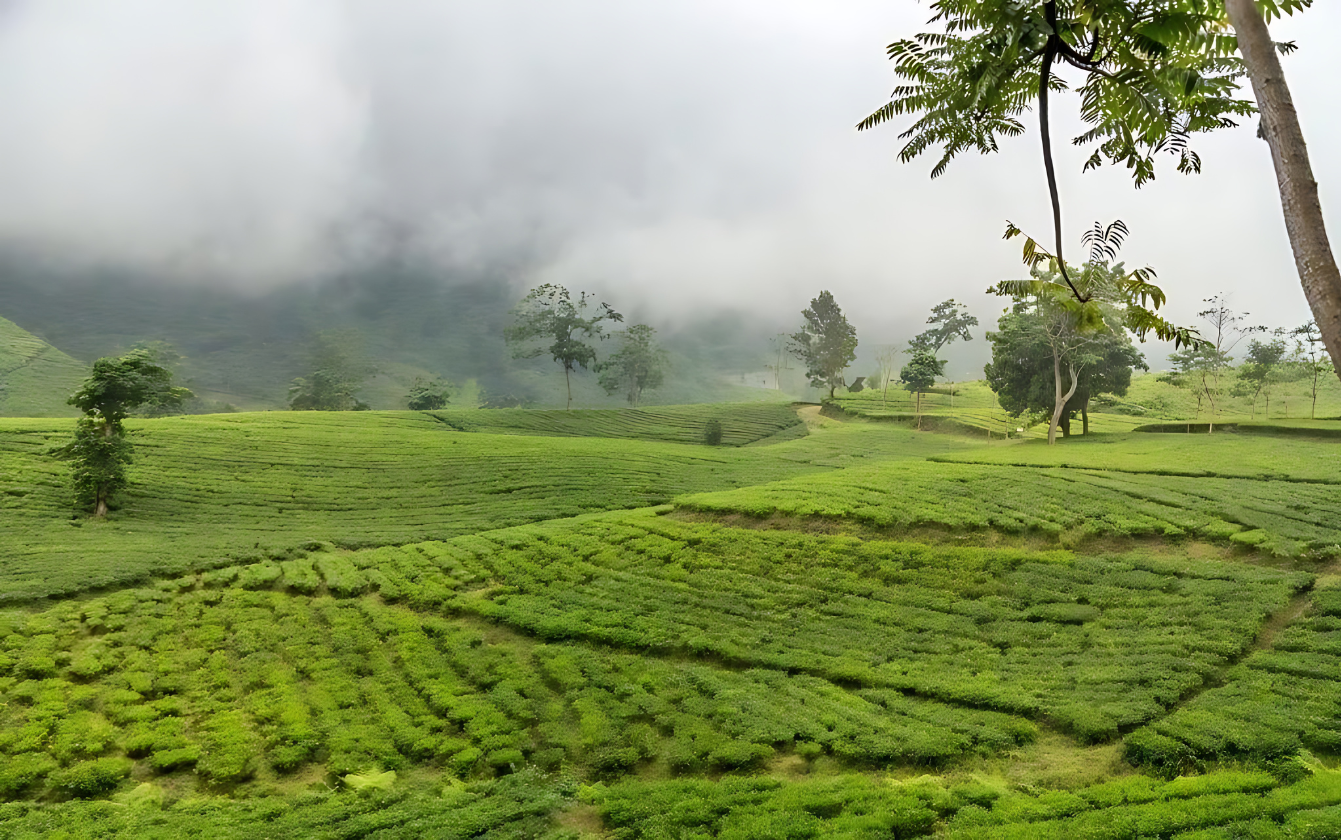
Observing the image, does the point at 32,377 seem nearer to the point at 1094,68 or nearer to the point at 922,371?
the point at 922,371

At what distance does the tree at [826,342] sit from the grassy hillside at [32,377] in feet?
402

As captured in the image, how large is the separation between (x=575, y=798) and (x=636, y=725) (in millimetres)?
2441

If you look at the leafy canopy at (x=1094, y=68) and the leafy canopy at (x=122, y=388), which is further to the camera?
the leafy canopy at (x=122, y=388)

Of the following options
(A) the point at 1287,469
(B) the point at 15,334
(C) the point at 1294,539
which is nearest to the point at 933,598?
(C) the point at 1294,539

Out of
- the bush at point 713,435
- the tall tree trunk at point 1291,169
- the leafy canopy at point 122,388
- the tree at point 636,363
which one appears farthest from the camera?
the tree at point 636,363

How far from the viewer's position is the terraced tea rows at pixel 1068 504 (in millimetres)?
21234

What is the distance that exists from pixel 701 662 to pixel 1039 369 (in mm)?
50911

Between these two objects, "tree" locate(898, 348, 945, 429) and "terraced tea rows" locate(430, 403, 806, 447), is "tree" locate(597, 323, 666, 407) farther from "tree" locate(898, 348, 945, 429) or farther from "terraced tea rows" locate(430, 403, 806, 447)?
"tree" locate(898, 348, 945, 429)

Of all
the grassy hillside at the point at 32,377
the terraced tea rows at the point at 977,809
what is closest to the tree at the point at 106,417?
the terraced tea rows at the point at 977,809

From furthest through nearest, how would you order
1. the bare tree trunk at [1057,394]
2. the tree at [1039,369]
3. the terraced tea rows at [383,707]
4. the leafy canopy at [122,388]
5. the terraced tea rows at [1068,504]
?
the tree at [1039,369], the bare tree trunk at [1057,394], the leafy canopy at [122,388], the terraced tea rows at [1068,504], the terraced tea rows at [383,707]

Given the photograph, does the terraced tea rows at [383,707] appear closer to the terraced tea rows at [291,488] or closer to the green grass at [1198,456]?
the terraced tea rows at [291,488]

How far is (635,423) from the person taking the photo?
69750mm

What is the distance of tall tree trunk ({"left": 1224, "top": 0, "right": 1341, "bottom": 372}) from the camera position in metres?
4.34

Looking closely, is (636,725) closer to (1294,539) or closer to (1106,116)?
(1106,116)
